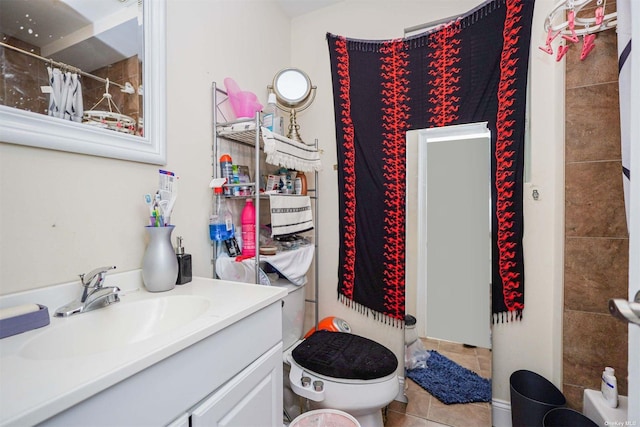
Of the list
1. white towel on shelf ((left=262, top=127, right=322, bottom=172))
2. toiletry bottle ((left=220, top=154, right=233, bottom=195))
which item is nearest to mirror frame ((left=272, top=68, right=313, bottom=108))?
white towel on shelf ((left=262, top=127, right=322, bottom=172))

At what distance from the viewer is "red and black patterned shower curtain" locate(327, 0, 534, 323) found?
53.7 inches

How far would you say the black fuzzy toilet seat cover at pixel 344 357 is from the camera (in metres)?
1.19

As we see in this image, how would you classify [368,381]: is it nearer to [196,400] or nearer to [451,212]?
[196,400]

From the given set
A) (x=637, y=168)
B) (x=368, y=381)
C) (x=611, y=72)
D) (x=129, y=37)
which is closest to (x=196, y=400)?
(x=368, y=381)

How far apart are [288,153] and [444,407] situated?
5.10 ft

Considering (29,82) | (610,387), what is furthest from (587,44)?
(29,82)

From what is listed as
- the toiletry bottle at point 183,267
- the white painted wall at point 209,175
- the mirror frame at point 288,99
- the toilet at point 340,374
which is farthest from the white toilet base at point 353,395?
the mirror frame at point 288,99

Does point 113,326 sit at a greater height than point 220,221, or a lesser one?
lesser

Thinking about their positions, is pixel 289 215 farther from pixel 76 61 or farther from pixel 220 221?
pixel 76 61

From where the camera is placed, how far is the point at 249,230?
1374mm

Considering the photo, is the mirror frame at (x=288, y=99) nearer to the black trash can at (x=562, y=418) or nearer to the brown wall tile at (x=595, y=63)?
the brown wall tile at (x=595, y=63)

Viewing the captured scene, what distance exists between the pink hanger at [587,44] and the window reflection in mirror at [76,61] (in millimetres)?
1761

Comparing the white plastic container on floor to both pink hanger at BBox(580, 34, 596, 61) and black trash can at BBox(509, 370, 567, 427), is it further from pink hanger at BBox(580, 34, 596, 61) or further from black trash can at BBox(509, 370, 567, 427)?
pink hanger at BBox(580, 34, 596, 61)

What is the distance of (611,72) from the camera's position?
3.90 ft
